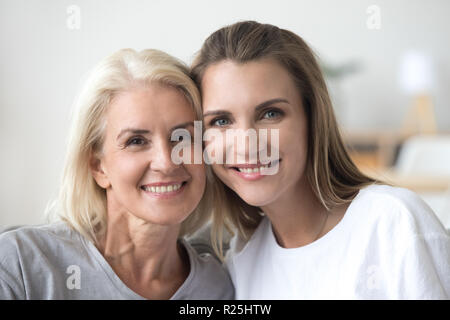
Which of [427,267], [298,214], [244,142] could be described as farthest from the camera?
[298,214]

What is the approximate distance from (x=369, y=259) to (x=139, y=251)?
60cm

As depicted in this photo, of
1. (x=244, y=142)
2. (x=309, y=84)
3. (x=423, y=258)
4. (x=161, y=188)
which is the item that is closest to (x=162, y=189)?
(x=161, y=188)

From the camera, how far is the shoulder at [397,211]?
1026mm

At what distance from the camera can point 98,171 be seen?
126 centimetres

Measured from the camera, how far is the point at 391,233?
1057mm

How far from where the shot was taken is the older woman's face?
112 cm

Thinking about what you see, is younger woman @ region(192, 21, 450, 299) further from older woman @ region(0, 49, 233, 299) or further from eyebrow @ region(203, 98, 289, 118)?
Answer: older woman @ region(0, 49, 233, 299)

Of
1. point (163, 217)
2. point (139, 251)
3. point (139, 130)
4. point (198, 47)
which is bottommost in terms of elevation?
point (139, 251)

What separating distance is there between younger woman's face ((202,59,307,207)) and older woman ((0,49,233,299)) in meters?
0.07

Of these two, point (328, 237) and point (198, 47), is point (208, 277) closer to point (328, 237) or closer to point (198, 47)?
point (328, 237)

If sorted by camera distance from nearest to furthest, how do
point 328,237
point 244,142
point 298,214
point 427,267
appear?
point 427,267 → point 244,142 → point 328,237 → point 298,214

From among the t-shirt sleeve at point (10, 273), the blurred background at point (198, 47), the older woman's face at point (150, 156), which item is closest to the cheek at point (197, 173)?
the older woman's face at point (150, 156)

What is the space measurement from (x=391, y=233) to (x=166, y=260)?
0.61m

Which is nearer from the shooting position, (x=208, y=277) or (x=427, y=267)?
(x=427, y=267)
